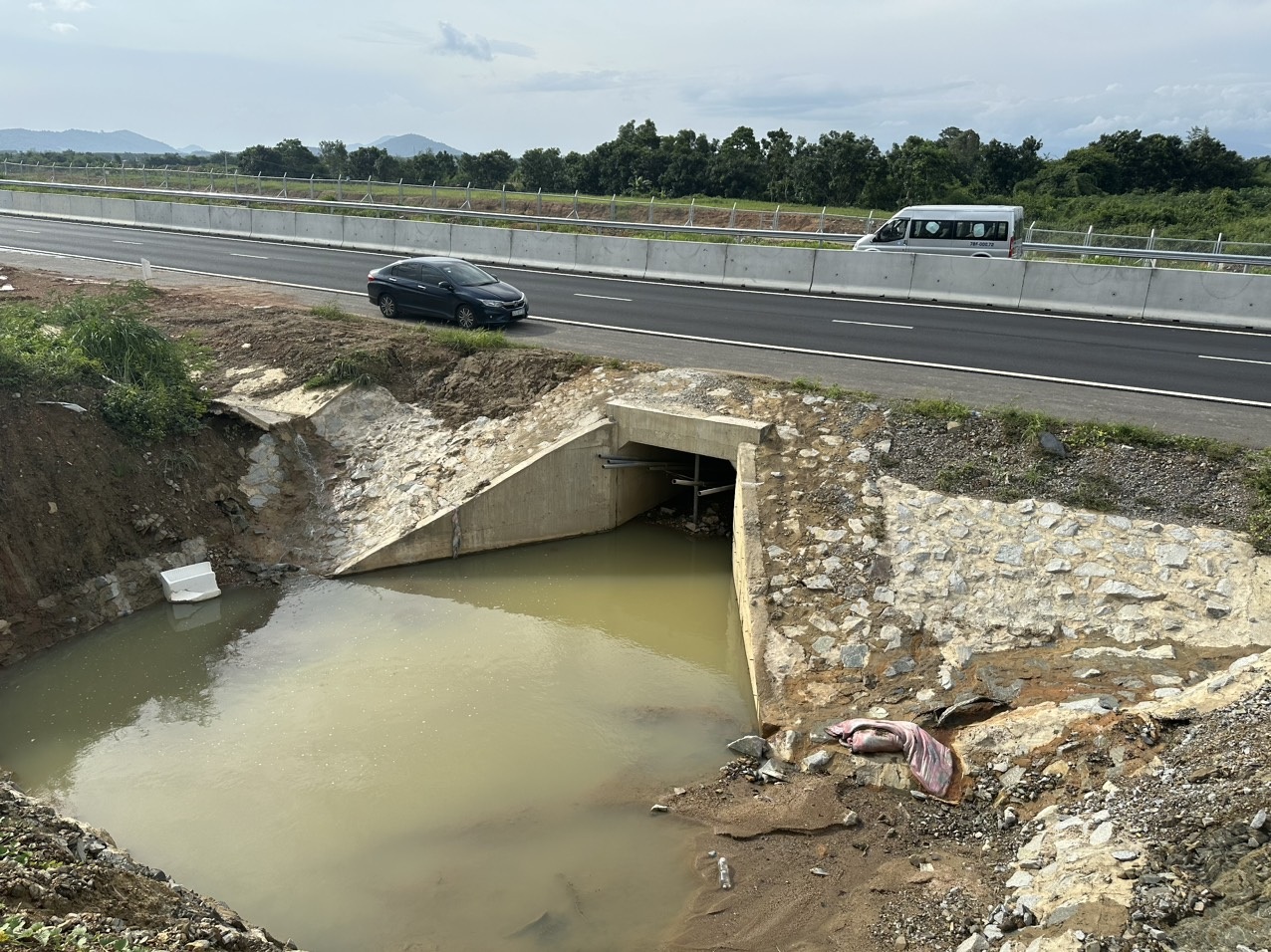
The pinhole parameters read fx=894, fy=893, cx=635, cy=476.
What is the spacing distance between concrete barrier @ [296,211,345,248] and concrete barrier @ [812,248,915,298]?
1875cm

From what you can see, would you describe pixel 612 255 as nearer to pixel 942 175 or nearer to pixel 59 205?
pixel 942 175

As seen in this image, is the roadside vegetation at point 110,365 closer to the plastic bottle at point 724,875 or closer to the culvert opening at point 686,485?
the culvert opening at point 686,485

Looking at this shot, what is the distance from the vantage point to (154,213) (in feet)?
131

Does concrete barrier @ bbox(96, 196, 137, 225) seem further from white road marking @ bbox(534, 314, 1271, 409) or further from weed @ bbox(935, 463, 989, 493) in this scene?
weed @ bbox(935, 463, 989, 493)

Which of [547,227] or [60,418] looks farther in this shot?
[547,227]

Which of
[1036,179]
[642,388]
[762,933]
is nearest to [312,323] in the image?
[642,388]

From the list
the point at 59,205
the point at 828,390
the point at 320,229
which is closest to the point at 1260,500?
the point at 828,390

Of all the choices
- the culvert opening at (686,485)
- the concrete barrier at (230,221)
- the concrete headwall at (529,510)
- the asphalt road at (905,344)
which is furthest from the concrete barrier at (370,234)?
the concrete headwall at (529,510)

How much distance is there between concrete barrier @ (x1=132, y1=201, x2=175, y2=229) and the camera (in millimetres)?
39344

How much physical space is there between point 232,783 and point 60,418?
24.5 ft

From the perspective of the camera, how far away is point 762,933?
759cm

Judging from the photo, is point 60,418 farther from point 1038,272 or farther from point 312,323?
point 1038,272

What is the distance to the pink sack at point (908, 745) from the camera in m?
9.12

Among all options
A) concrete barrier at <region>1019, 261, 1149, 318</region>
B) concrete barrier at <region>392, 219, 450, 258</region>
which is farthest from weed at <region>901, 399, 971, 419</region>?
concrete barrier at <region>392, 219, 450, 258</region>
